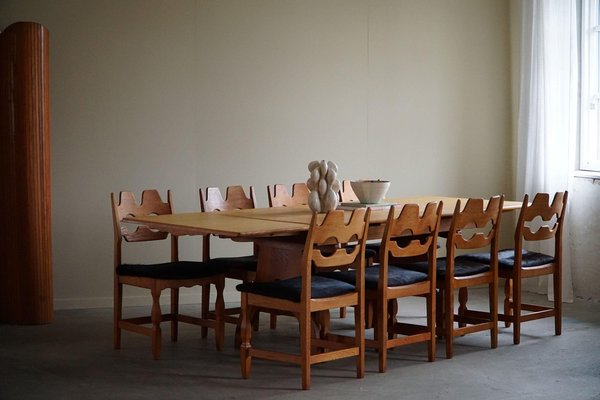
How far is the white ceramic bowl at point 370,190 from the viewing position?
18.8ft

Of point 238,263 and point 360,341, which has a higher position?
point 238,263

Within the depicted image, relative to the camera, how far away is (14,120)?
6008mm

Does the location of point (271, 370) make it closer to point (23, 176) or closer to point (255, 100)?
point (23, 176)

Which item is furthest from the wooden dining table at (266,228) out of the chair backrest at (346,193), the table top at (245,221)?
the chair backrest at (346,193)

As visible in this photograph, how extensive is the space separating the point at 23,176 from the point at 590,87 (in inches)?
164

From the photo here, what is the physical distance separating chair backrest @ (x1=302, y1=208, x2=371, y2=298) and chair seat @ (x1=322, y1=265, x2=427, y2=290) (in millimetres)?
187

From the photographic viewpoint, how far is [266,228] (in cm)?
461

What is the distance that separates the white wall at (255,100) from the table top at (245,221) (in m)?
1.37

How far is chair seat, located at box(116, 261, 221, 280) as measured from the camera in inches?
201

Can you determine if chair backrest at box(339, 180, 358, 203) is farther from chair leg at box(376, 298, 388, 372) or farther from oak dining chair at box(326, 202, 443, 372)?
chair leg at box(376, 298, 388, 372)

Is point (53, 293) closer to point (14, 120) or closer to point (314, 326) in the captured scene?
point (14, 120)

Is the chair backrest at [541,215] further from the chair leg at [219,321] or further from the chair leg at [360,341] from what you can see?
the chair leg at [219,321]

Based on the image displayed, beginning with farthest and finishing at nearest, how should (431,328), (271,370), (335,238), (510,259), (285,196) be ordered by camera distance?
(285,196) < (510,259) < (431,328) < (271,370) < (335,238)

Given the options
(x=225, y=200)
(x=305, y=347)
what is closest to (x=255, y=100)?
(x=225, y=200)
